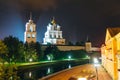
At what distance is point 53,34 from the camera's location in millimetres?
158250

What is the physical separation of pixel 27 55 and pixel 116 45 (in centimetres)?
6472

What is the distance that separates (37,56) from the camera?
94.4 meters

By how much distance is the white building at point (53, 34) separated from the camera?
15538cm

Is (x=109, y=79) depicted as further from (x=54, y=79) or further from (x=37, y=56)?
(x=37, y=56)

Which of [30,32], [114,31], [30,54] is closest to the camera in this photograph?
[114,31]

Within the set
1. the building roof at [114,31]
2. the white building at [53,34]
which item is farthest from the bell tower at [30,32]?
the building roof at [114,31]

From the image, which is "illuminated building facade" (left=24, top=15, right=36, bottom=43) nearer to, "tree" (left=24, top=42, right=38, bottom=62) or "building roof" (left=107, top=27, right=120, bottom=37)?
"tree" (left=24, top=42, right=38, bottom=62)

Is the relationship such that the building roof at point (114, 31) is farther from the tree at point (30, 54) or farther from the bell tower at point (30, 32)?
the bell tower at point (30, 32)

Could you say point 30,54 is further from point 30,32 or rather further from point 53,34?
point 53,34

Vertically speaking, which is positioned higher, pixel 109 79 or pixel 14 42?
pixel 14 42

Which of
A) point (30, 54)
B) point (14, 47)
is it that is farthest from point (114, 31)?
point (30, 54)

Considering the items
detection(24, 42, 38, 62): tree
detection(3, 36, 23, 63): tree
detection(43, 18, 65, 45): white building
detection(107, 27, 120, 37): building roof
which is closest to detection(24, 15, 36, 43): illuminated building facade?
detection(43, 18, 65, 45): white building

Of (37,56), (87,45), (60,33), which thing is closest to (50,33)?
(60,33)

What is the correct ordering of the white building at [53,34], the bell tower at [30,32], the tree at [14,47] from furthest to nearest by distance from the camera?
the white building at [53,34], the bell tower at [30,32], the tree at [14,47]
